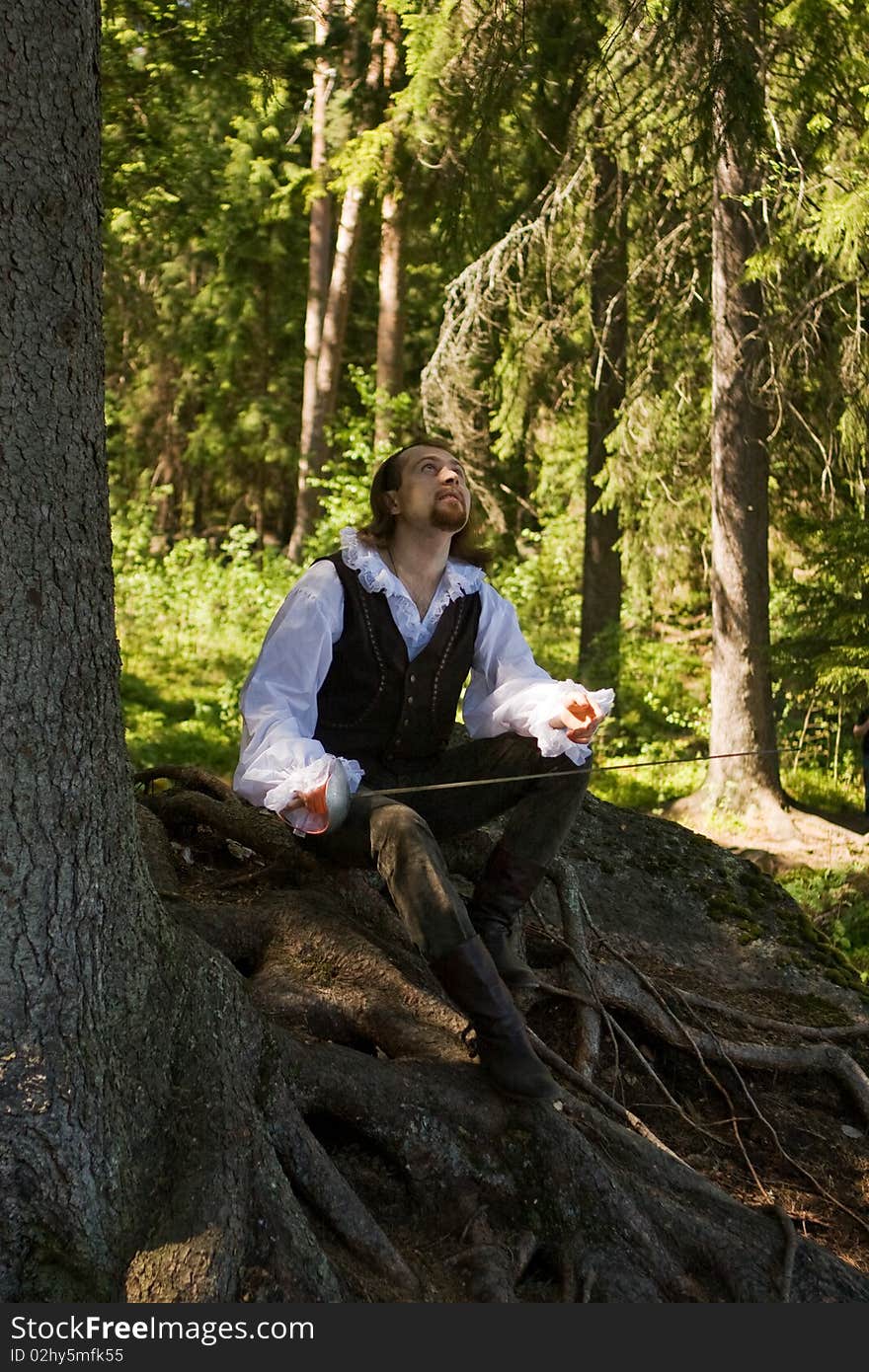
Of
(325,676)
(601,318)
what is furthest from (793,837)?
(325,676)

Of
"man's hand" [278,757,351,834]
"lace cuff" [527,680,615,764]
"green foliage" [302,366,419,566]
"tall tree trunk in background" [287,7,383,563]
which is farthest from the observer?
"tall tree trunk in background" [287,7,383,563]

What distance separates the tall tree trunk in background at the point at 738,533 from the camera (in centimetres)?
1117

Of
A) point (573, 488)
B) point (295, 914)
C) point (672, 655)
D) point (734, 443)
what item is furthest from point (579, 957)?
point (573, 488)

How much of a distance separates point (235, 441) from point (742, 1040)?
22.8 m

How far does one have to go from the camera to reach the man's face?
13.2ft

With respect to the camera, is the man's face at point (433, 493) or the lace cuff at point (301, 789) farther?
the man's face at point (433, 493)

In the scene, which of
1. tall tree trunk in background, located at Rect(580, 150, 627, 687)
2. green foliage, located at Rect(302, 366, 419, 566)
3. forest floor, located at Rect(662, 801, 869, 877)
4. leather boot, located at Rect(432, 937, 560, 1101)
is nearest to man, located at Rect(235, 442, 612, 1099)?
leather boot, located at Rect(432, 937, 560, 1101)

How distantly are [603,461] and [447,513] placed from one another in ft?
36.0

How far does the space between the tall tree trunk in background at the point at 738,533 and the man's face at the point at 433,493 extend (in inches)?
295

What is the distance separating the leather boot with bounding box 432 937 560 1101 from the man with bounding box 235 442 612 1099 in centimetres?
35

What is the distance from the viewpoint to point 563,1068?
3854 mm

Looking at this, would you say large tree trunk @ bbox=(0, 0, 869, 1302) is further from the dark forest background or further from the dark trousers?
the dark forest background

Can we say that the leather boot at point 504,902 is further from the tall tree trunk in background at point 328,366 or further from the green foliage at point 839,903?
the tall tree trunk in background at point 328,366

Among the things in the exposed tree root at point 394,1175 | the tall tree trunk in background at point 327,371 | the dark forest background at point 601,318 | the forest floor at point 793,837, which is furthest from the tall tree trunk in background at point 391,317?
the exposed tree root at point 394,1175
